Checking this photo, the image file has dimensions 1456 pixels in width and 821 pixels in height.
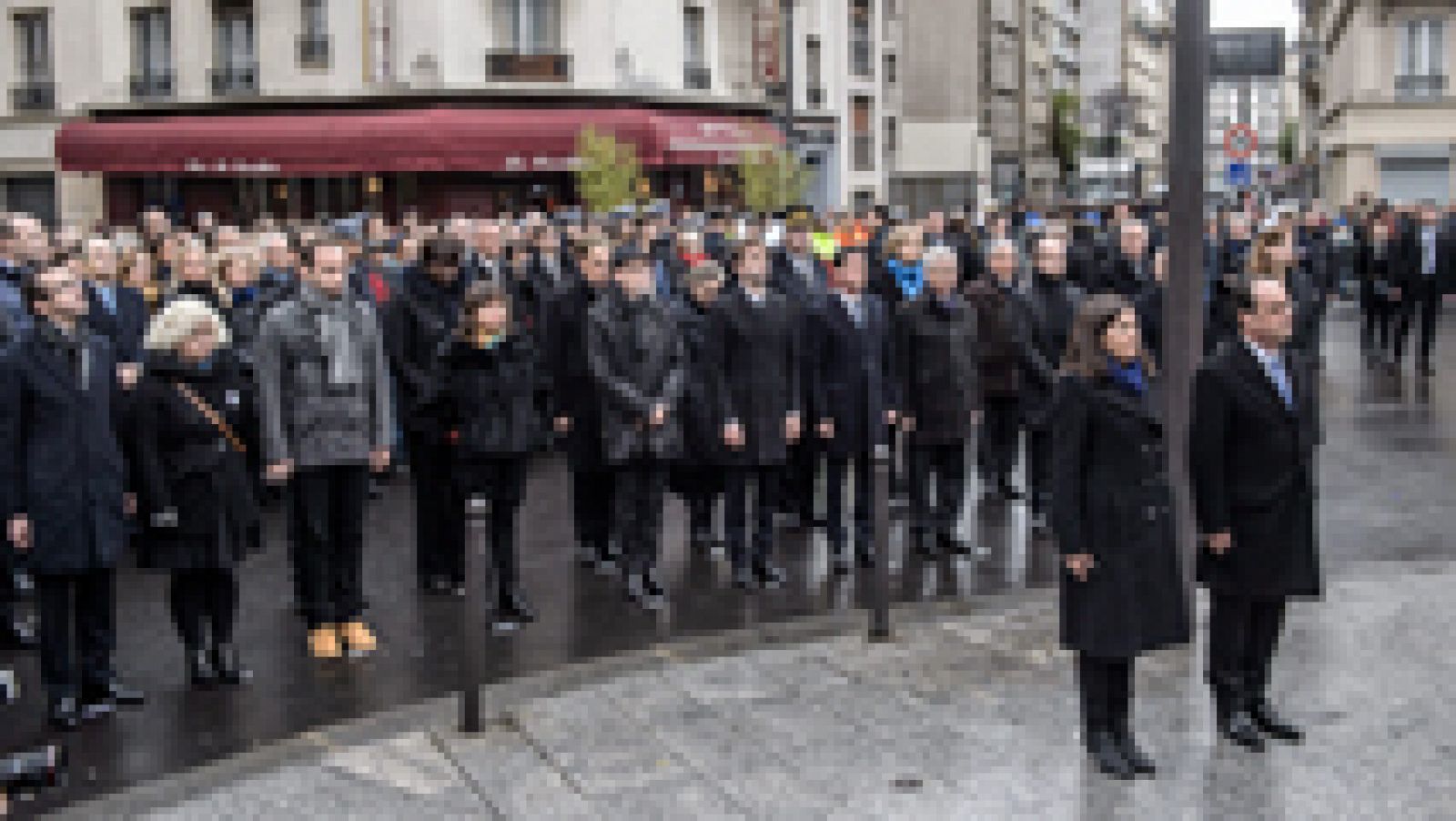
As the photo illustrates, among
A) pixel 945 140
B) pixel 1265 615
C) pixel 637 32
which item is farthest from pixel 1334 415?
pixel 945 140

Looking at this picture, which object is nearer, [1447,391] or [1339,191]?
[1447,391]

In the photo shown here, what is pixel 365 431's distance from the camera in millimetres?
9047

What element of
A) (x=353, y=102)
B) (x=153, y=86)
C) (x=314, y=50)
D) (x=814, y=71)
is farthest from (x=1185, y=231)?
(x=814, y=71)

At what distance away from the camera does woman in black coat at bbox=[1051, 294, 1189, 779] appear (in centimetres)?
689

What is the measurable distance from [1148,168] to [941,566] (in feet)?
362

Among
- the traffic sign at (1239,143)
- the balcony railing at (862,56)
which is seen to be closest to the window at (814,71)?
the balcony railing at (862,56)

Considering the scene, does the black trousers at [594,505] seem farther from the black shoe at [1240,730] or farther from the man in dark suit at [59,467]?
the black shoe at [1240,730]

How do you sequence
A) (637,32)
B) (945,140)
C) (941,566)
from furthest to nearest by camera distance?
(945,140) < (637,32) < (941,566)

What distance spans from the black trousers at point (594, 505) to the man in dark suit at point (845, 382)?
57.1 inches

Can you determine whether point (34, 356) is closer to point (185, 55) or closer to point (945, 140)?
point (185, 55)

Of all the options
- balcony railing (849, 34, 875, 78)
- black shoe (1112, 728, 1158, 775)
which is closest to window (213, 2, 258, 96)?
balcony railing (849, 34, 875, 78)

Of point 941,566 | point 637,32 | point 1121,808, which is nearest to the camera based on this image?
point 1121,808

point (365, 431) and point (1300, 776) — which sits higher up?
point (365, 431)

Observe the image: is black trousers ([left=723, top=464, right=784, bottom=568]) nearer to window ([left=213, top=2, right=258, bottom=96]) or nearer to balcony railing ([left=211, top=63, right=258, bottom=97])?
balcony railing ([left=211, top=63, right=258, bottom=97])
